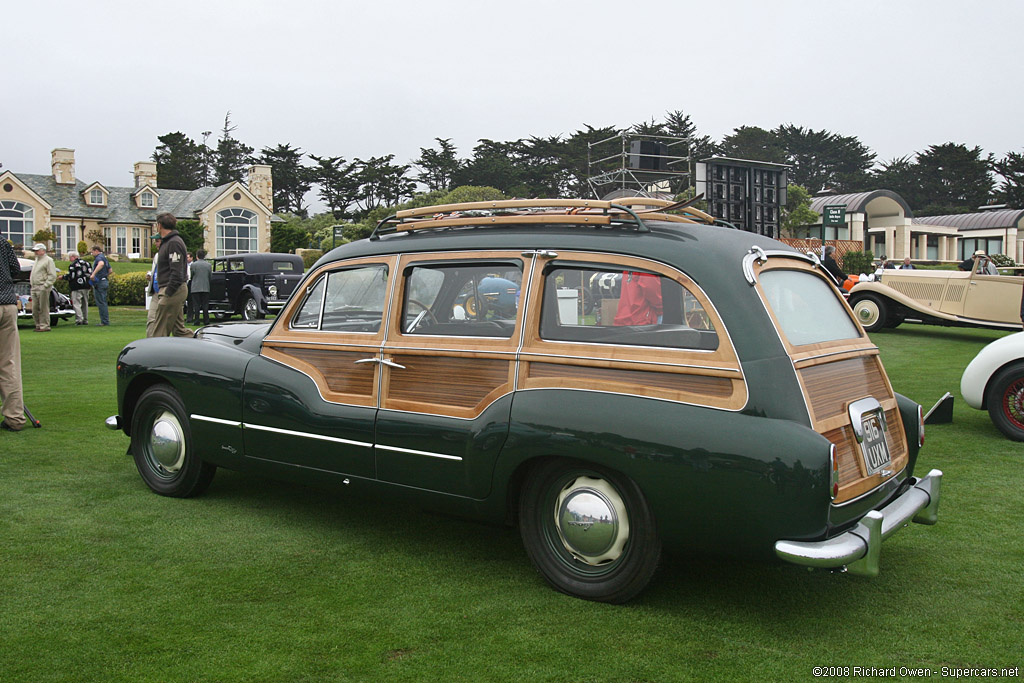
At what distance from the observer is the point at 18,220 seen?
50594 millimetres

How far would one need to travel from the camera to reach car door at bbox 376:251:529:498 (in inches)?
154

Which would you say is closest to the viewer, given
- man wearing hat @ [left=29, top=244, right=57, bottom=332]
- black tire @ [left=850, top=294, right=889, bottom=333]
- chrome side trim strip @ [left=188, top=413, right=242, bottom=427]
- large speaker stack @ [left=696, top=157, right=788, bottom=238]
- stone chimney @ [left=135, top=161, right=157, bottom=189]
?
chrome side trim strip @ [left=188, top=413, right=242, bottom=427]

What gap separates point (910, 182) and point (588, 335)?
9304 cm

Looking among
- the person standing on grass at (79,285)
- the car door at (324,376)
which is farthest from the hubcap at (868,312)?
the person standing on grass at (79,285)

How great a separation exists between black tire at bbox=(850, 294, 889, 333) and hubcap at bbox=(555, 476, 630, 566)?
15.2 metres

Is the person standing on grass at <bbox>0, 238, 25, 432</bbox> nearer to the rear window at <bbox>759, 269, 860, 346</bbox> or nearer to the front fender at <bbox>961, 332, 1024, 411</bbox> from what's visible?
the rear window at <bbox>759, 269, 860, 346</bbox>

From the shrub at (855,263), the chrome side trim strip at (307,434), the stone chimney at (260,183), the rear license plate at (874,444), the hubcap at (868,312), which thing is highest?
the stone chimney at (260,183)

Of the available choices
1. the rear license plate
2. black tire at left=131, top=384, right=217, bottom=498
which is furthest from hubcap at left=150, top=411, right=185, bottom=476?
the rear license plate

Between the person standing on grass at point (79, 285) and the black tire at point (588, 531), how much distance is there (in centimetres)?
1703

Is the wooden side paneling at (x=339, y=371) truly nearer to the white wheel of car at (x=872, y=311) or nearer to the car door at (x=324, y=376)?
the car door at (x=324, y=376)

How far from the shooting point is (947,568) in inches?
162

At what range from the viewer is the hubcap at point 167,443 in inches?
207

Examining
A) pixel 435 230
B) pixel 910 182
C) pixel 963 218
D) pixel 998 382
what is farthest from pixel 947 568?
pixel 910 182

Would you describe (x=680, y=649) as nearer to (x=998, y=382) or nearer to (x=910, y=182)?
(x=998, y=382)
